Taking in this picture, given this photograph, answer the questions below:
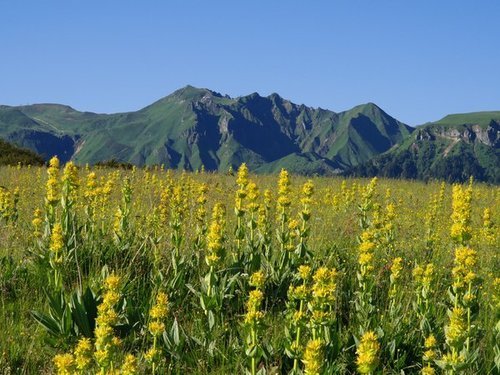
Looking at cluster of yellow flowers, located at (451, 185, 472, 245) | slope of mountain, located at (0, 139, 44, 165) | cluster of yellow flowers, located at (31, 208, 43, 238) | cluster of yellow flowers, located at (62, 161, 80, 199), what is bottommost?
cluster of yellow flowers, located at (31, 208, 43, 238)

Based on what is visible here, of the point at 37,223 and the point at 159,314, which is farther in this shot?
the point at 37,223

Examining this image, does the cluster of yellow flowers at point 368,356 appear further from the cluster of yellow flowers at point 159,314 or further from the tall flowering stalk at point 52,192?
the tall flowering stalk at point 52,192

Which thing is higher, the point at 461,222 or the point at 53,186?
the point at 53,186

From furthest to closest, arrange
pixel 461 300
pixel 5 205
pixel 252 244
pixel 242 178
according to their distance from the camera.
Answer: pixel 5 205 < pixel 242 178 < pixel 252 244 < pixel 461 300

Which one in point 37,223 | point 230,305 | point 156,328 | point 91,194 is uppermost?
point 91,194

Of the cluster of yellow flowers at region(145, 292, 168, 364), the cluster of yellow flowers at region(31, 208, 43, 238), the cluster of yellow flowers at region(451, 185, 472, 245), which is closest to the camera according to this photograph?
the cluster of yellow flowers at region(145, 292, 168, 364)

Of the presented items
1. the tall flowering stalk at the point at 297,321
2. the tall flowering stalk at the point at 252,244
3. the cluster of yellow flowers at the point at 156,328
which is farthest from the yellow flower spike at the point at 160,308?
the tall flowering stalk at the point at 252,244

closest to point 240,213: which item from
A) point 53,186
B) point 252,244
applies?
point 252,244

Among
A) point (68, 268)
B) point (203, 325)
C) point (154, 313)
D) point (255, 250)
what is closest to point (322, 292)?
point (154, 313)

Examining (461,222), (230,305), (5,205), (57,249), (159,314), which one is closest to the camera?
(159,314)

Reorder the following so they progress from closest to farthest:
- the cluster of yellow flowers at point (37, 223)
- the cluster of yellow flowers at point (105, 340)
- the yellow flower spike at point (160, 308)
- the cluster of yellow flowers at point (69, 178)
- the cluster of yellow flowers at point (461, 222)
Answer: the cluster of yellow flowers at point (105, 340) → the yellow flower spike at point (160, 308) → the cluster of yellow flowers at point (461, 222) → the cluster of yellow flowers at point (69, 178) → the cluster of yellow flowers at point (37, 223)

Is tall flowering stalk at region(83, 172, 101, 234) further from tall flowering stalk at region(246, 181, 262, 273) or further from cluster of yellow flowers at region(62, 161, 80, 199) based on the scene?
tall flowering stalk at region(246, 181, 262, 273)

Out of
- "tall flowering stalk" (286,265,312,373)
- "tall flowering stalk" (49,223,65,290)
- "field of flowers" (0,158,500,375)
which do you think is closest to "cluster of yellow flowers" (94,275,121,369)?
"field of flowers" (0,158,500,375)

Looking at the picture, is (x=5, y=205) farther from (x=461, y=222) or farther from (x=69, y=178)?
(x=461, y=222)
